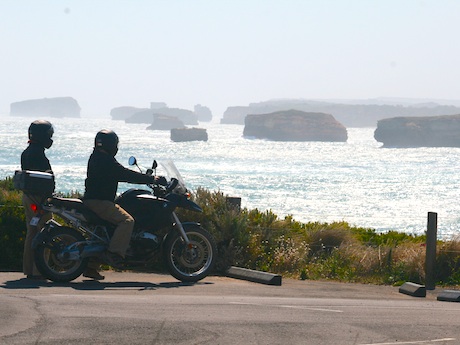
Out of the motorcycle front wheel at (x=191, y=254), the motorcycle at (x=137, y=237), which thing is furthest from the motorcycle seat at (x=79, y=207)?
the motorcycle front wheel at (x=191, y=254)

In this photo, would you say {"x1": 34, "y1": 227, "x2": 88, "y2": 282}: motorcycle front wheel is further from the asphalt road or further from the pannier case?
the pannier case

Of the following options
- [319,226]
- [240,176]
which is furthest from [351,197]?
[319,226]

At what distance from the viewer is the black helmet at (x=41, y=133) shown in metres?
10.7

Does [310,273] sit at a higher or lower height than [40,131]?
lower

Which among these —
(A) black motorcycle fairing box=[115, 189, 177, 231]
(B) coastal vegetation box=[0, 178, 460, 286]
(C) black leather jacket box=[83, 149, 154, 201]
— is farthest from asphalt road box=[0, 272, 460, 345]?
(B) coastal vegetation box=[0, 178, 460, 286]

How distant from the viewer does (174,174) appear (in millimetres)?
11266

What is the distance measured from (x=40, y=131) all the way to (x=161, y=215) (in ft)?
6.01

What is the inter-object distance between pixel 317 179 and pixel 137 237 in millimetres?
116650

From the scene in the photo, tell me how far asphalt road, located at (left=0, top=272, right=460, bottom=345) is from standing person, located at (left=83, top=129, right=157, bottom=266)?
52 centimetres

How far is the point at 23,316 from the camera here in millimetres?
7812

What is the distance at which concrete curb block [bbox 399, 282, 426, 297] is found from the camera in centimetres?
1160

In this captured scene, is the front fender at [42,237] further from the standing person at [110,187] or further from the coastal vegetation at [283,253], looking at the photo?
the coastal vegetation at [283,253]

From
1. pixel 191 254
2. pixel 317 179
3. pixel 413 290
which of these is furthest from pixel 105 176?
pixel 317 179

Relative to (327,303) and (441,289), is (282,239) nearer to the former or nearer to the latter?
(441,289)
